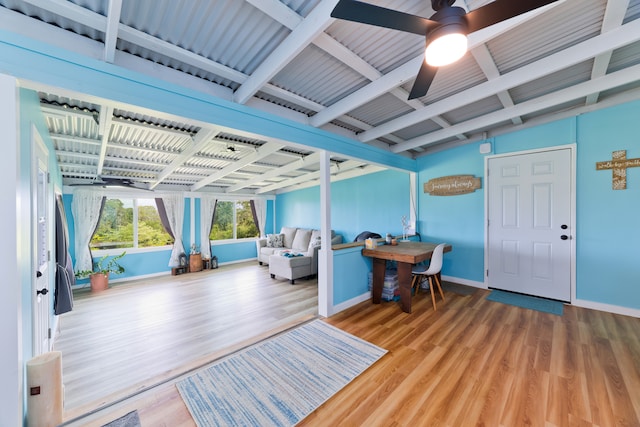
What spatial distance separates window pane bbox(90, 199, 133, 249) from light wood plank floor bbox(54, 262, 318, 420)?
3.19ft

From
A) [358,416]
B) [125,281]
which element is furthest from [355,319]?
[125,281]

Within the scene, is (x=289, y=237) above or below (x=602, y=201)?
below

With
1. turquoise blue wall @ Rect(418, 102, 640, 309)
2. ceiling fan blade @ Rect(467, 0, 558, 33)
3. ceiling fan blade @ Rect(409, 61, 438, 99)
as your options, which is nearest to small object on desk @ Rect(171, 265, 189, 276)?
ceiling fan blade @ Rect(409, 61, 438, 99)

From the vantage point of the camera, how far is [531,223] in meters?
3.64

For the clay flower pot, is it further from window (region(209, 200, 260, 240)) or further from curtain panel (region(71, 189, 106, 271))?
window (region(209, 200, 260, 240))

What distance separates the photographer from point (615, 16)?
1810 millimetres

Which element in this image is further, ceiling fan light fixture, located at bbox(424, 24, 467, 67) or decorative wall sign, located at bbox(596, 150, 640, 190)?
decorative wall sign, located at bbox(596, 150, 640, 190)

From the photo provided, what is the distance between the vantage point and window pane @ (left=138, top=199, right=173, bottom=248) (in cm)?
574

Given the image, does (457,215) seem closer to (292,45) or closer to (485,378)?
(485,378)

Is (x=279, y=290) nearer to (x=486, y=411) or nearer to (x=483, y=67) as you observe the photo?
(x=486, y=411)

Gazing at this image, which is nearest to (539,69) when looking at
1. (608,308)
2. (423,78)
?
(423,78)

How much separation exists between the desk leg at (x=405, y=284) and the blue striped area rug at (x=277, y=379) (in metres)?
0.95

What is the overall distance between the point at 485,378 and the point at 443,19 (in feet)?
8.44

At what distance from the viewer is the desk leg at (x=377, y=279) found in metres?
3.44
